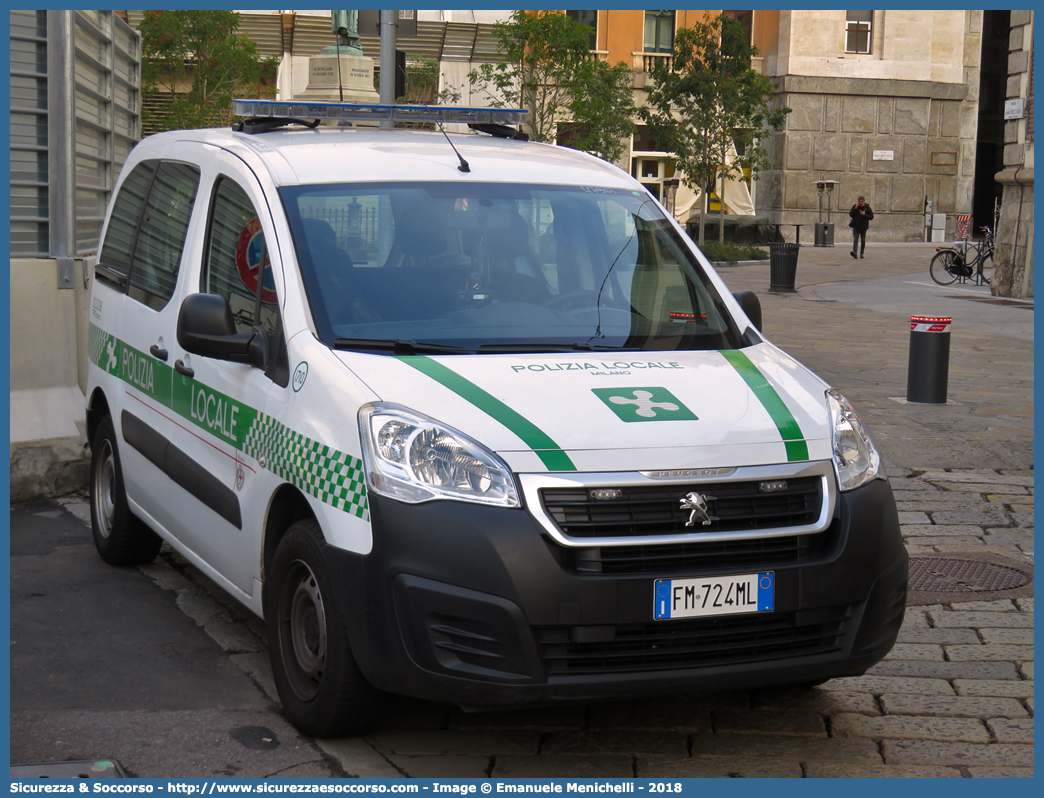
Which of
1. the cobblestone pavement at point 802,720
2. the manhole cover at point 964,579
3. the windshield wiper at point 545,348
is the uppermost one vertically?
the windshield wiper at point 545,348

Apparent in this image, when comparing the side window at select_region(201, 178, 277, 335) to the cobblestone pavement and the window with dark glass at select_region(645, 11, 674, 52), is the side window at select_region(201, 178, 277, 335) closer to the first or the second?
the cobblestone pavement

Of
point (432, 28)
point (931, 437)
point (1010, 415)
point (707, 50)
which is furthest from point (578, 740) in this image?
point (432, 28)

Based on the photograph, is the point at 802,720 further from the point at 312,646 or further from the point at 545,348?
the point at 312,646

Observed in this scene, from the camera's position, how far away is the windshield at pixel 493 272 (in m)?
4.29

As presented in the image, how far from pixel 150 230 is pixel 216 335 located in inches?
62.9

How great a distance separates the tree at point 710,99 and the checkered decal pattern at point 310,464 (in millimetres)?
29605

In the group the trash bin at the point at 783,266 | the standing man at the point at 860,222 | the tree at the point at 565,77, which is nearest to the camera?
the trash bin at the point at 783,266

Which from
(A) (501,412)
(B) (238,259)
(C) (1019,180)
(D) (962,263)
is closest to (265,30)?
(D) (962,263)

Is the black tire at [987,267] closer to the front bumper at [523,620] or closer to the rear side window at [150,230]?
the rear side window at [150,230]

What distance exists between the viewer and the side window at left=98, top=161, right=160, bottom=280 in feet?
19.3

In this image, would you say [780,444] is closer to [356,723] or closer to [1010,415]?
[356,723]

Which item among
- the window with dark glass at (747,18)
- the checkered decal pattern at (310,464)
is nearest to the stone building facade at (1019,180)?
the checkered decal pattern at (310,464)

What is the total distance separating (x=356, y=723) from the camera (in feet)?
12.9

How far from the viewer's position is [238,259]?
4711 mm
